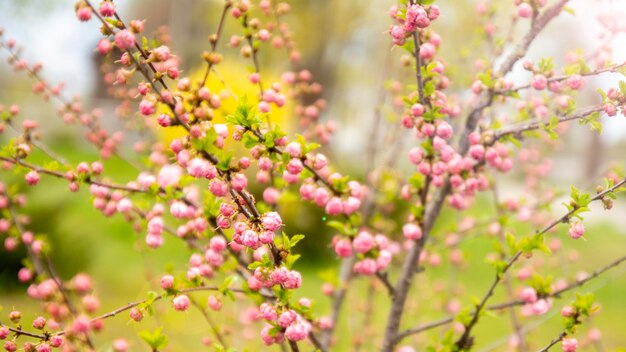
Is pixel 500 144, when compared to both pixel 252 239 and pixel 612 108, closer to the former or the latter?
pixel 612 108

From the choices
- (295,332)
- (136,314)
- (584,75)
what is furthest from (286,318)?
(584,75)

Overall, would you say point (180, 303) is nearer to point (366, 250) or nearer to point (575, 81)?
point (366, 250)

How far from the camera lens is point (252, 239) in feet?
4.28

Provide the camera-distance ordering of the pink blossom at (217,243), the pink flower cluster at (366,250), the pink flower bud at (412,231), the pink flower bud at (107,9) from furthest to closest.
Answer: the pink flower bud at (412,231) → the pink flower cluster at (366,250) → the pink blossom at (217,243) → the pink flower bud at (107,9)

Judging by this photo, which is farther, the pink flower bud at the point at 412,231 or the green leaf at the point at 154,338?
the pink flower bud at the point at 412,231

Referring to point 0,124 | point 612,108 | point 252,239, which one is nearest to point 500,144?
point 612,108

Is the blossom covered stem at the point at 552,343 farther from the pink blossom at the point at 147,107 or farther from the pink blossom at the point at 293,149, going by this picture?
the pink blossom at the point at 147,107

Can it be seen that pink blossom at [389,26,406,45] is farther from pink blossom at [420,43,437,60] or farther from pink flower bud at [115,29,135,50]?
pink flower bud at [115,29,135,50]

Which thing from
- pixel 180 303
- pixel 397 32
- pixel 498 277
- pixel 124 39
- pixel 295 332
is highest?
pixel 397 32

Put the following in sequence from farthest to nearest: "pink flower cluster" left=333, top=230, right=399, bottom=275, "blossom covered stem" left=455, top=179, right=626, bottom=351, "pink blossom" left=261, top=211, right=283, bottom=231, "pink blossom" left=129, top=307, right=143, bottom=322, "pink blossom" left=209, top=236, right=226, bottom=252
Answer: "pink flower cluster" left=333, top=230, right=399, bottom=275 < "pink blossom" left=209, top=236, right=226, bottom=252 < "blossom covered stem" left=455, top=179, right=626, bottom=351 < "pink blossom" left=129, top=307, right=143, bottom=322 < "pink blossom" left=261, top=211, right=283, bottom=231

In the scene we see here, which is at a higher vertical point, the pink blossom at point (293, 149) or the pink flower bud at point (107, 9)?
the pink flower bud at point (107, 9)

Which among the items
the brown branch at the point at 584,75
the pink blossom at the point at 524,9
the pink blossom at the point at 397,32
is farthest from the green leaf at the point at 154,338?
the pink blossom at the point at 524,9

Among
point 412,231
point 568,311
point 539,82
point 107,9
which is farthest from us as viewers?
point 412,231

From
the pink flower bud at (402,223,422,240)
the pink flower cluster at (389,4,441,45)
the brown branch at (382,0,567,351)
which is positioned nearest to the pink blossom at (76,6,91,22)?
the pink flower cluster at (389,4,441,45)
